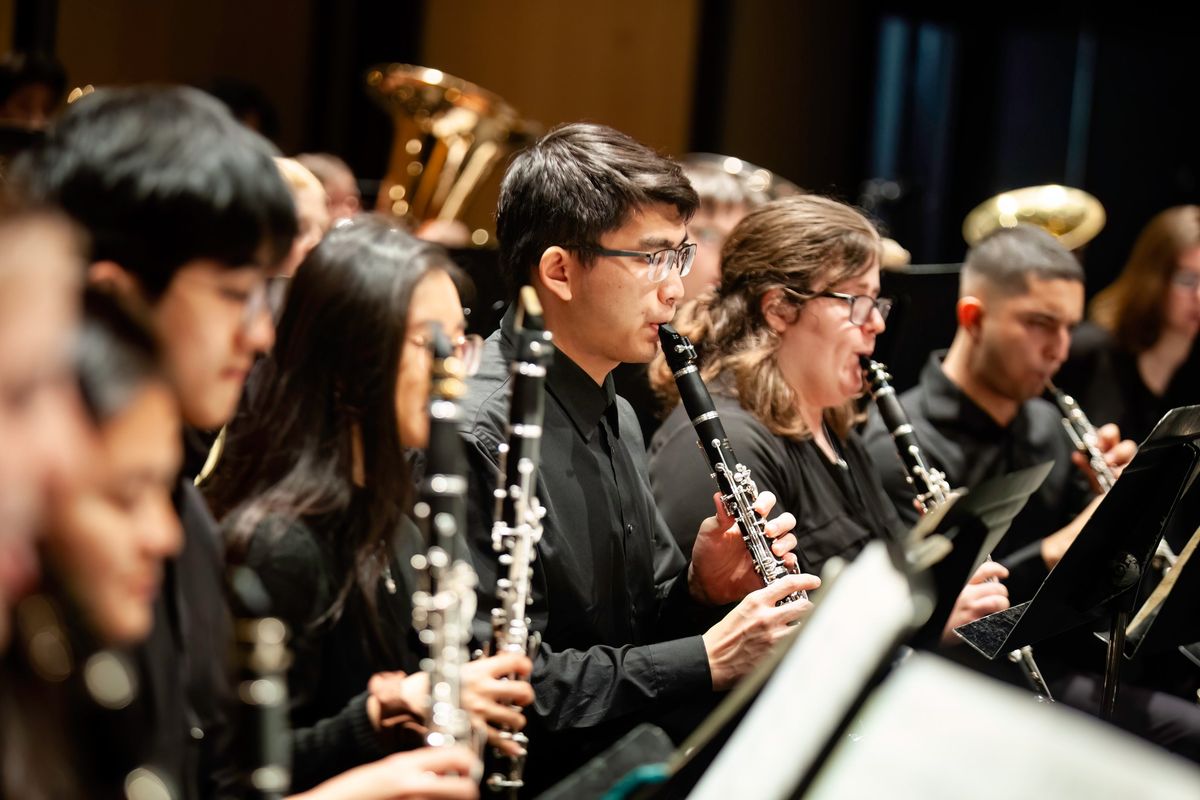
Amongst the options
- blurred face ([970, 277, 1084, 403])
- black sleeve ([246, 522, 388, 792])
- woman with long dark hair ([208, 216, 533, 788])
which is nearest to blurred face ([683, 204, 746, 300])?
blurred face ([970, 277, 1084, 403])

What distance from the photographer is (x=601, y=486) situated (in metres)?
2.41

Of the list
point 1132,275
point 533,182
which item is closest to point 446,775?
point 533,182

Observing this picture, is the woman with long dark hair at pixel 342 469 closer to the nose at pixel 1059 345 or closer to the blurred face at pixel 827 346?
the blurred face at pixel 827 346

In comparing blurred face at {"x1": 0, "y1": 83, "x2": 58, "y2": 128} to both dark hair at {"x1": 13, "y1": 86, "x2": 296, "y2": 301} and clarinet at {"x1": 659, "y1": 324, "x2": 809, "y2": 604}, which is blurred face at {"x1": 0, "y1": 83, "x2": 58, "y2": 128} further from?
dark hair at {"x1": 13, "y1": 86, "x2": 296, "y2": 301}

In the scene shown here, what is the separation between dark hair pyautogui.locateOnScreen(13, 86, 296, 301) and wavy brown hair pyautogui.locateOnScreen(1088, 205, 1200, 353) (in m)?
3.49

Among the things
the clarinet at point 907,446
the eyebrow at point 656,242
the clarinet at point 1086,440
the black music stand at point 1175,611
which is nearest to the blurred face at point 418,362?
the eyebrow at point 656,242

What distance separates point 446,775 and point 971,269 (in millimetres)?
2791

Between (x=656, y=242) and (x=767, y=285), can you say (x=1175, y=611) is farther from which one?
(x=656, y=242)

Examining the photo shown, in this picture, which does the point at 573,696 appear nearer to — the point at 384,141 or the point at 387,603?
the point at 387,603

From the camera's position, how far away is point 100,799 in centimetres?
130

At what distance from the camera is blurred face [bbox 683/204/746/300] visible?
3.97 meters

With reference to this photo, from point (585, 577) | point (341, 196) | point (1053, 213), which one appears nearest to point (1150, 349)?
point (1053, 213)

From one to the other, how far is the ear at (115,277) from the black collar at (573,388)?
103cm

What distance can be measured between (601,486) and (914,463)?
3.07ft
